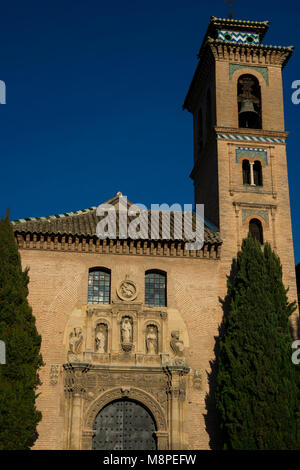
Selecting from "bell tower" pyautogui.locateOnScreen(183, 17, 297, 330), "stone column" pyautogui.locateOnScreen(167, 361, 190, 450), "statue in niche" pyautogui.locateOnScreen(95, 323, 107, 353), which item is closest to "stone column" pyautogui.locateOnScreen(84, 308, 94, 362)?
"statue in niche" pyautogui.locateOnScreen(95, 323, 107, 353)

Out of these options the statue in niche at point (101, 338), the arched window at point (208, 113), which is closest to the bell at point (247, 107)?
the arched window at point (208, 113)

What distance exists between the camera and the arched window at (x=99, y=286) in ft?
85.7

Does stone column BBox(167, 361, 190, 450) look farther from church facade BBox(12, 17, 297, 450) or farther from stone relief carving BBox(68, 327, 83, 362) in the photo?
stone relief carving BBox(68, 327, 83, 362)

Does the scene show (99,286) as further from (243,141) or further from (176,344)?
(243,141)

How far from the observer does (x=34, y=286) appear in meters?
25.6

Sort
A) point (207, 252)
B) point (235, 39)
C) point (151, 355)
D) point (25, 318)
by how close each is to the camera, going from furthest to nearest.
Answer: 1. point (235, 39)
2. point (207, 252)
3. point (151, 355)
4. point (25, 318)

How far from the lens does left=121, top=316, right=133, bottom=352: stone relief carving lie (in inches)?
983

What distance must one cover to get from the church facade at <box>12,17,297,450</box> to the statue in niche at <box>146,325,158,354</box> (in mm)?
41

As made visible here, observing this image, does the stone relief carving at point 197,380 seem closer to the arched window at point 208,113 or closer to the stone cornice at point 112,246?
the stone cornice at point 112,246

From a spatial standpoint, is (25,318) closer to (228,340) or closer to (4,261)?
(4,261)

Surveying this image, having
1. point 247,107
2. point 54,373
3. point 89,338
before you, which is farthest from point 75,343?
point 247,107

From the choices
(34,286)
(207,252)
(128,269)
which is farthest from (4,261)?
(207,252)

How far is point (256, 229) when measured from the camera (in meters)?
28.6

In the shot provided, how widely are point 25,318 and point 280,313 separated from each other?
9.95 m
